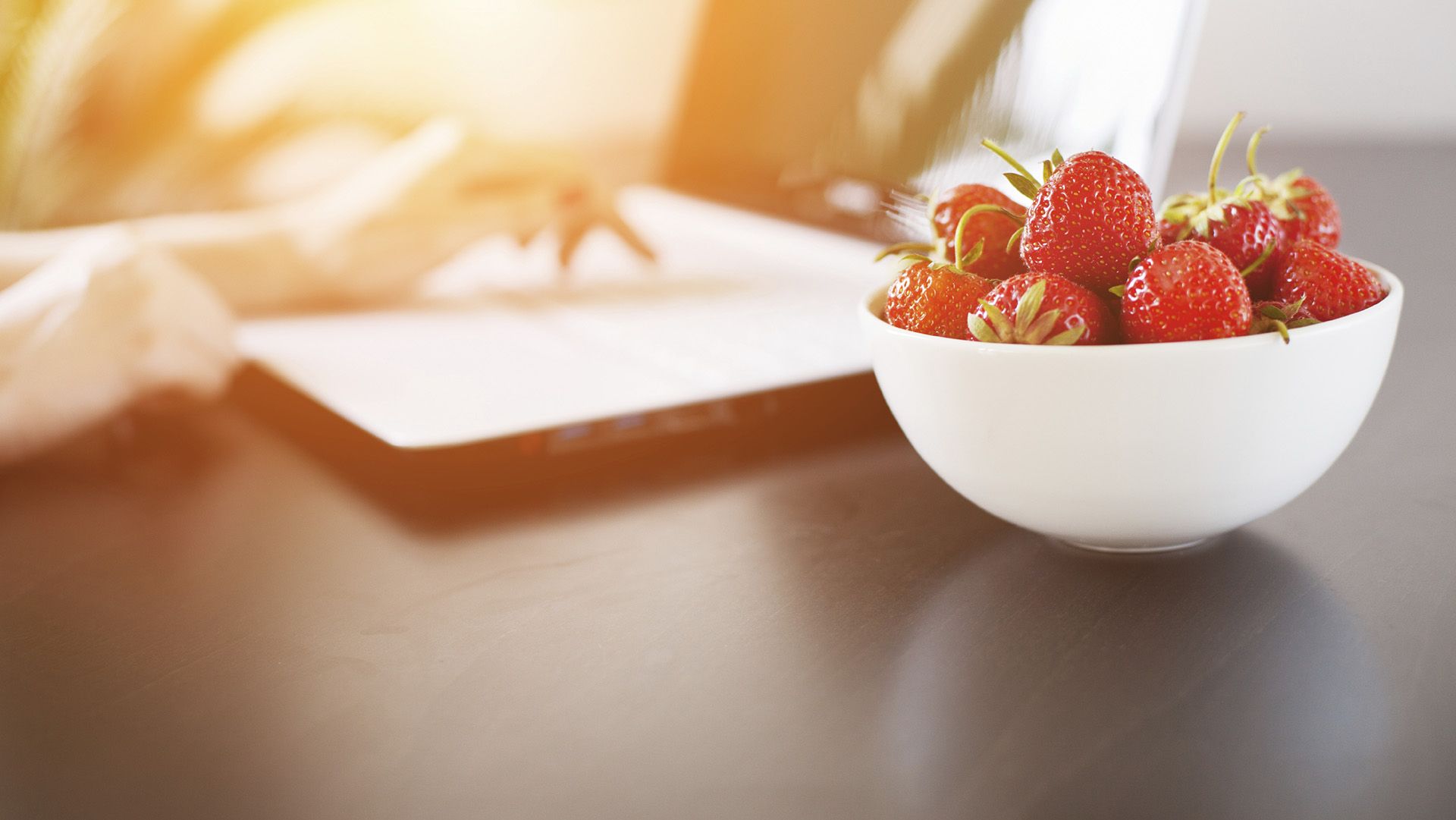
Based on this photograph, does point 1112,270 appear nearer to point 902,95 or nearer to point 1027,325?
point 1027,325

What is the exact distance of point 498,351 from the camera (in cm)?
76

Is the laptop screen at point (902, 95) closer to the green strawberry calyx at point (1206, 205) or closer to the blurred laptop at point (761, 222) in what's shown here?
the blurred laptop at point (761, 222)

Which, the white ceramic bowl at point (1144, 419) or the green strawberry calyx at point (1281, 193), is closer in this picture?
the white ceramic bowl at point (1144, 419)

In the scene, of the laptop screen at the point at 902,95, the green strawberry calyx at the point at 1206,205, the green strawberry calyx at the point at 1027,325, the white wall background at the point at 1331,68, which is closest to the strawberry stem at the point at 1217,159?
the green strawberry calyx at the point at 1206,205

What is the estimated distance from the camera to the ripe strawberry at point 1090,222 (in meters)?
0.43

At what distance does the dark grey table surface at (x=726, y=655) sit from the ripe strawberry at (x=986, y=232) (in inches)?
5.0

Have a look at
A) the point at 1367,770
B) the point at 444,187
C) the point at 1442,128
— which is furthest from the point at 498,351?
the point at 1442,128

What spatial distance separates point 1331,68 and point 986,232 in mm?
1692

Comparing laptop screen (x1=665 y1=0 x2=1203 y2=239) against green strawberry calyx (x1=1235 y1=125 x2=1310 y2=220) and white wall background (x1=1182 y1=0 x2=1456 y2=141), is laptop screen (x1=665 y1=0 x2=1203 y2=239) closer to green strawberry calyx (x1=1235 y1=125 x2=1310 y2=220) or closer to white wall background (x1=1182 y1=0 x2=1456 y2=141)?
green strawberry calyx (x1=1235 y1=125 x2=1310 y2=220)

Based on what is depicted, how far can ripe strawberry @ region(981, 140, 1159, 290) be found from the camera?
43 centimetres

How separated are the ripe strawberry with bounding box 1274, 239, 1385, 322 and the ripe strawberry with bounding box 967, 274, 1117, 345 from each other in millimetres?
83

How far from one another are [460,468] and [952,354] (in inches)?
11.9

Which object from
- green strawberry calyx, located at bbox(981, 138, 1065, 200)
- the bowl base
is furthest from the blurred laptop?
the bowl base

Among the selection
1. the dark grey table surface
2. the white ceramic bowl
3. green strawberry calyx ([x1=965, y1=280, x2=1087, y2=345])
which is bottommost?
the dark grey table surface
